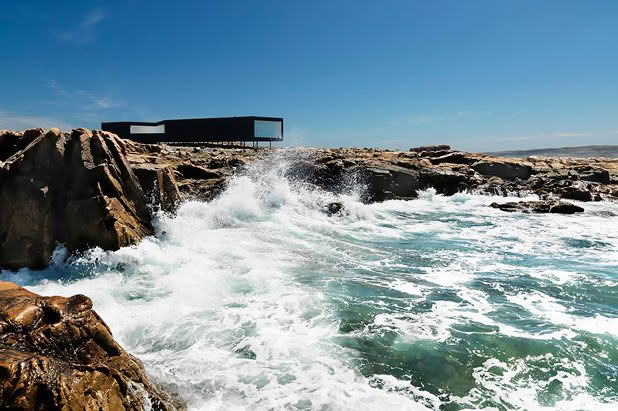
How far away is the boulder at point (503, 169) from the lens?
31031 millimetres

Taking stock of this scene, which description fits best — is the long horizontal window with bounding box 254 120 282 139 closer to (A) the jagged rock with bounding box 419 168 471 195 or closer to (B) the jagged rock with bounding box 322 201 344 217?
(A) the jagged rock with bounding box 419 168 471 195

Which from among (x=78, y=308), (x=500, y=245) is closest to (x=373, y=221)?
(x=500, y=245)

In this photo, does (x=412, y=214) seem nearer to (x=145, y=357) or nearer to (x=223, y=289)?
(x=223, y=289)

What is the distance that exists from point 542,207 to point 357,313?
18.3m

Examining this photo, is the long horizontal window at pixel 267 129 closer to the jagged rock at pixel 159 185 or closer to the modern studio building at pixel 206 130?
the modern studio building at pixel 206 130

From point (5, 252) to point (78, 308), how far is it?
24.0ft

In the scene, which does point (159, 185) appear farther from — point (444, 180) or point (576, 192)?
point (576, 192)

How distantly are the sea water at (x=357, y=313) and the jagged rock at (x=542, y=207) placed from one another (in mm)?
6472

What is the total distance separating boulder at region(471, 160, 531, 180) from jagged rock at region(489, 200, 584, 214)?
942cm

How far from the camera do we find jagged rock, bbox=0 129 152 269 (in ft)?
33.0

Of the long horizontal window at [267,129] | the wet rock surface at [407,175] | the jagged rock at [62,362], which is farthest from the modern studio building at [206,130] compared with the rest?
the jagged rock at [62,362]

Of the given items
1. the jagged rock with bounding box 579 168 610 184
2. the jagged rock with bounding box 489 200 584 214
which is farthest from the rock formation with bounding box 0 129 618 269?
the jagged rock with bounding box 579 168 610 184

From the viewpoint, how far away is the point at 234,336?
675cm

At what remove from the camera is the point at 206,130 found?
141ft
